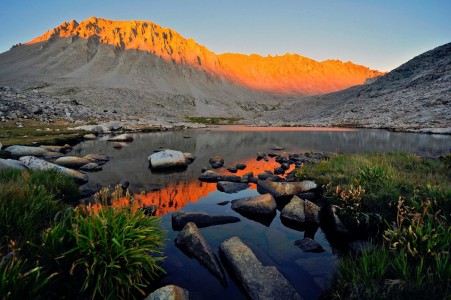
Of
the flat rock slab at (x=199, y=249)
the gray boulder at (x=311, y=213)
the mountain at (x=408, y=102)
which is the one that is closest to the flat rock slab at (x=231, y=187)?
the gray boulder at (x=311, y=213)

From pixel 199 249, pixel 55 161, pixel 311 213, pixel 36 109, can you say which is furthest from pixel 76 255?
pixel 36 109

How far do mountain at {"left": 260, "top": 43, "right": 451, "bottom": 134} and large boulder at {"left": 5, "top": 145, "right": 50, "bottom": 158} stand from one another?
61.2m

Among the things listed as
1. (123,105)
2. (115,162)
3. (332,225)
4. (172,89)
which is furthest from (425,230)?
(172,89)

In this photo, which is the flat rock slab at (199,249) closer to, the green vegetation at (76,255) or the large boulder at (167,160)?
the green vegetation at (76,255)

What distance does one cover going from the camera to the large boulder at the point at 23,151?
21.2 metres

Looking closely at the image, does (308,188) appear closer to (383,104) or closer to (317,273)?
(317,273)

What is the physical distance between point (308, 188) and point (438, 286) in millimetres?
8734

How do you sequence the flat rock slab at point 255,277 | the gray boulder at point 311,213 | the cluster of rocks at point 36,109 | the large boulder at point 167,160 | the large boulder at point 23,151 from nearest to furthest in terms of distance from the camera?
the flat rock slab at point 255,277 → the gray boulder at point 311,213 → the large boulder at point 167,160 → the large boulder at point 23,151 → the cluster of rocks at point 36,109

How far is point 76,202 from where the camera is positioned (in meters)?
11.7

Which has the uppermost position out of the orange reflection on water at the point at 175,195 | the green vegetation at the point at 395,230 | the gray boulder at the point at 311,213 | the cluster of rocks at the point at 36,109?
the cluster of rocks at the point at 36,109

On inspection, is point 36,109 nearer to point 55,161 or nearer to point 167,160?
point 55,161

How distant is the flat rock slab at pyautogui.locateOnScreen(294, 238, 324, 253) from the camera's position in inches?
320

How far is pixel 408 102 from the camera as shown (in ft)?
245

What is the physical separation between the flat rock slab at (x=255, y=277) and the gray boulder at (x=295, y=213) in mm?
3600
